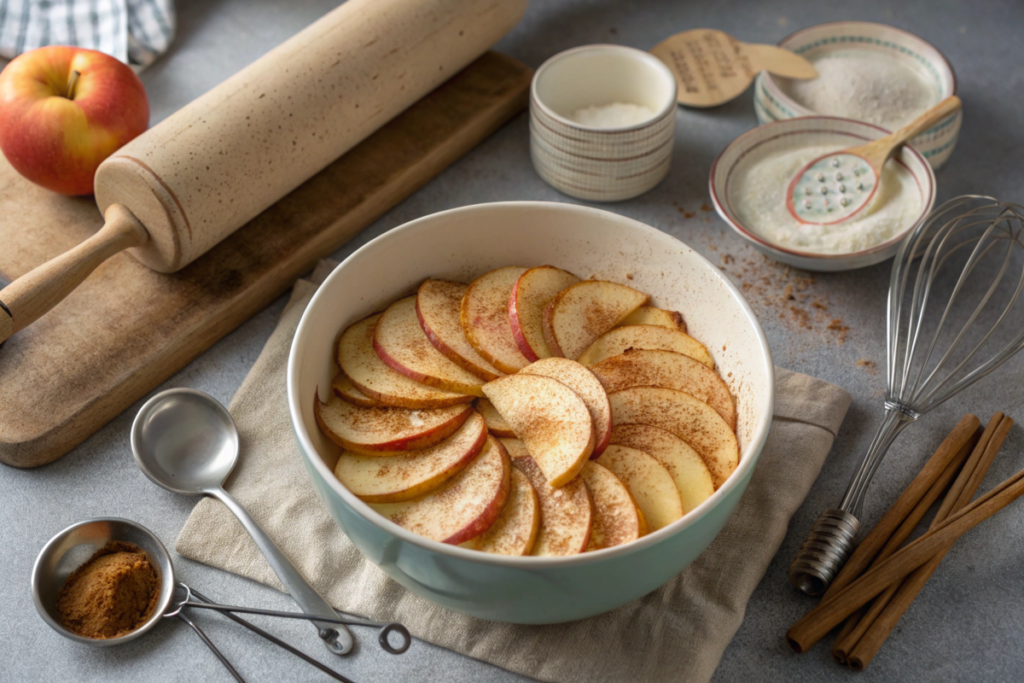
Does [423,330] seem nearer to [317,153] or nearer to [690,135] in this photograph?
[317,153]

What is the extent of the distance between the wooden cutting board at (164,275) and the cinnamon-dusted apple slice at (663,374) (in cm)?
59

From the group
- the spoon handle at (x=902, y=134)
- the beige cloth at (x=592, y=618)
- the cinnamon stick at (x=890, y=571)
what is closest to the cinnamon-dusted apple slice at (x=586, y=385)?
the beige cloth at (x=592, y=618)

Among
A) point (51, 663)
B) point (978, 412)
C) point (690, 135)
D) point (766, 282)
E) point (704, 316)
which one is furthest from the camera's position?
point (690, 135)

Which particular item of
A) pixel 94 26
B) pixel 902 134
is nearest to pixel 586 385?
pixel 902 134

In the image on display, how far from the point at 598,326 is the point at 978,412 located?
1.90ft

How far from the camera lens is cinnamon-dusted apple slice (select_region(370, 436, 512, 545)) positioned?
892 mm

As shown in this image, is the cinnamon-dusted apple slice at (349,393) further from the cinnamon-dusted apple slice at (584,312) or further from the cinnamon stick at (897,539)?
the cinnamon stick at (897,539)

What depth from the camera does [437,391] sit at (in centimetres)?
105

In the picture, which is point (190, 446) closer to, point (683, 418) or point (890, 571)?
point (683, 418)

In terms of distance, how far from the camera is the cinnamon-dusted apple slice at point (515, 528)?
886 mm

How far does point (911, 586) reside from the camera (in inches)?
39.1

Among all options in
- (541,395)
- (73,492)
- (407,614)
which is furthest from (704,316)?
(73,492)

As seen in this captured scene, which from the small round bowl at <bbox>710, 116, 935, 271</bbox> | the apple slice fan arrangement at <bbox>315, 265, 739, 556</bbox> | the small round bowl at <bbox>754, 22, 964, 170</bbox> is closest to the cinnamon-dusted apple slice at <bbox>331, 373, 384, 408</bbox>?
the apple slice fan arrangement at <bbox>315, 265, 739, 556</bbox>

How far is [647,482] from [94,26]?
1.57m
